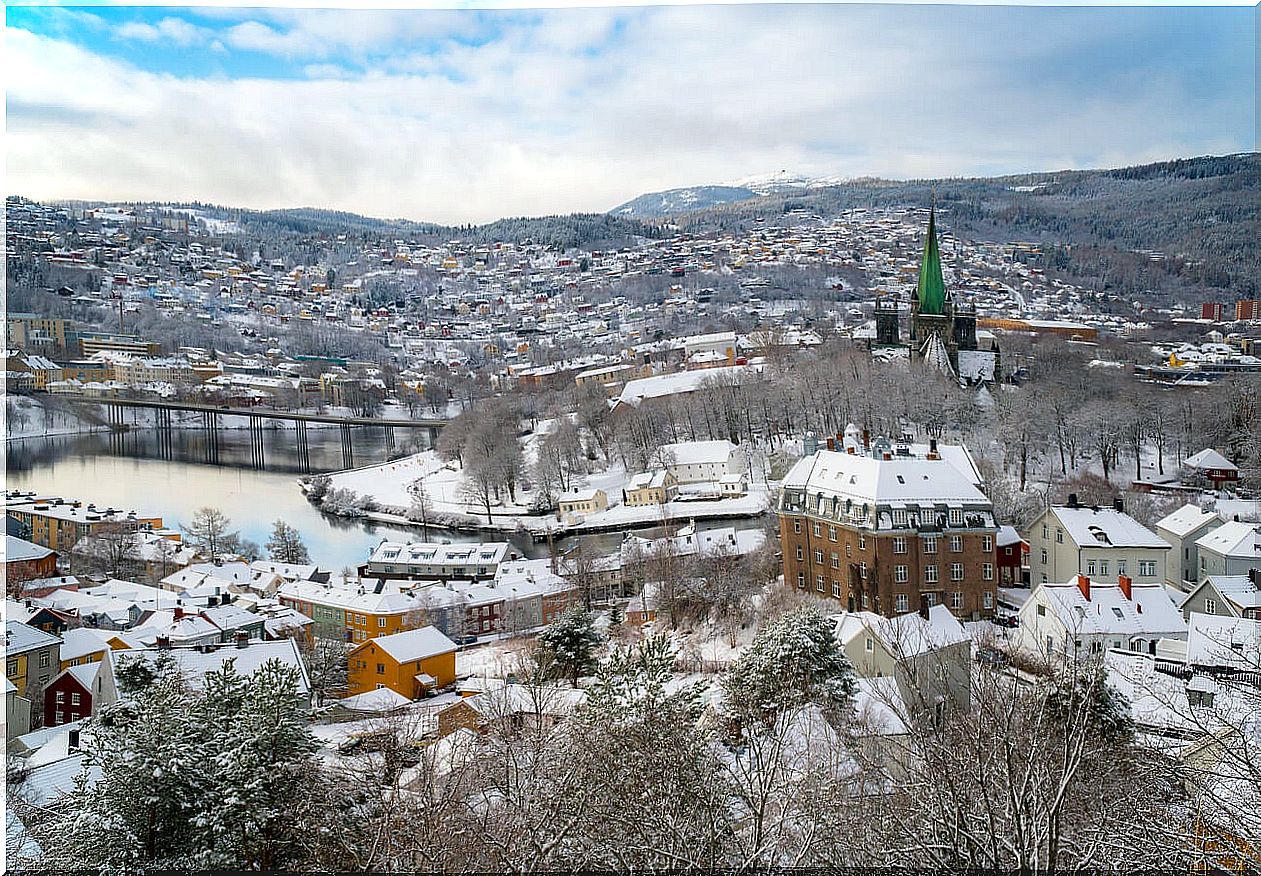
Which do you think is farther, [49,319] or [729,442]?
[729,442]

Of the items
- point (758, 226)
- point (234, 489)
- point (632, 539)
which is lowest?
point (632, 539)

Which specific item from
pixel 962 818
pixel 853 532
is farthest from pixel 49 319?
pixel 962 818

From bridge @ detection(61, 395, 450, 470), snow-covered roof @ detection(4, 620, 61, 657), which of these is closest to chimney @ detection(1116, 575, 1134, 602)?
bridge @ detection(61, 395, 450, 470)

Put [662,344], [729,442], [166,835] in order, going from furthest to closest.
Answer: [729,442], [662,344], [166,835]

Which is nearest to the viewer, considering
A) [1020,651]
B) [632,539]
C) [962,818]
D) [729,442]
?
[962,818]

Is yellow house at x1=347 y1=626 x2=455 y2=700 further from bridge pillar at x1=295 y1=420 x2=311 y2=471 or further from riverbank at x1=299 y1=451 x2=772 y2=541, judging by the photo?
bridge pillar at x1=295 y1=420 x2=311 y2=471

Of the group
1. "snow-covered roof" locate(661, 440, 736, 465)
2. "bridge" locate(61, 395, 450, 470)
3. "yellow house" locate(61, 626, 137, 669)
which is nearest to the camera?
"yellow house" locate(61, 626, 137, 669)

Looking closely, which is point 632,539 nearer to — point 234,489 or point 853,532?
point 853,532
